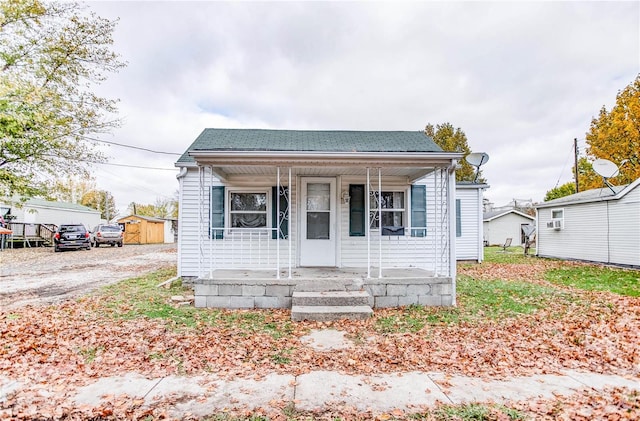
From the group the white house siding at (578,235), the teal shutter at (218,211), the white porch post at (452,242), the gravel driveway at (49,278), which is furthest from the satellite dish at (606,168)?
the gravel driveway at (49,278)

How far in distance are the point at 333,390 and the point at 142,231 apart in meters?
30.5

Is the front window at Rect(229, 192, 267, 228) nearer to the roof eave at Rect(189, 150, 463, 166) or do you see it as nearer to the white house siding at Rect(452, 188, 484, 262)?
the roof eave at Rect(189, 150, 463, 166)

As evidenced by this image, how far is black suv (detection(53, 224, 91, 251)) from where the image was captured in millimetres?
17578

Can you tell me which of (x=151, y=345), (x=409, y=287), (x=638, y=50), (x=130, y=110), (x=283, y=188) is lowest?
(x=151, y=345)

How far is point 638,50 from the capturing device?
48.1 ft

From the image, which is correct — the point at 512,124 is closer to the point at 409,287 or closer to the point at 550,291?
the point at 550,291

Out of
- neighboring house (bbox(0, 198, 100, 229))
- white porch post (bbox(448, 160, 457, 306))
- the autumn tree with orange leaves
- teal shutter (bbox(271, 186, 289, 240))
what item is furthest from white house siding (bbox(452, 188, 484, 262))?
neighboring house (bbox(0, 198, 100, 229))

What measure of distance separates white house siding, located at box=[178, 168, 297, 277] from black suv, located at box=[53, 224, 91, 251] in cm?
1391

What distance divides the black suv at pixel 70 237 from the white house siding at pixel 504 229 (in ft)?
94.3

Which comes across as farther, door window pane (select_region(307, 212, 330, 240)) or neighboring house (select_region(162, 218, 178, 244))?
neighboring house (select_region(162, 218, 178, 244))

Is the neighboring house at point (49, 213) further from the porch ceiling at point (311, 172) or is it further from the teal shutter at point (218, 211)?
the porch ceiling at point (311, 172)

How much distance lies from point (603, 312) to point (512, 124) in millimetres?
18872

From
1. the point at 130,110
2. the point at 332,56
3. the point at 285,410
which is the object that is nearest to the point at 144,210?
the point at 130,110

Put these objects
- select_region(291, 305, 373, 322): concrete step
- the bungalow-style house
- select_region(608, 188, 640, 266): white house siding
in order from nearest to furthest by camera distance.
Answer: select_region(291, 305, 373, 322): concrete step, the bungalow-style house, select_region(608, 188, 640, 266): white house siding
